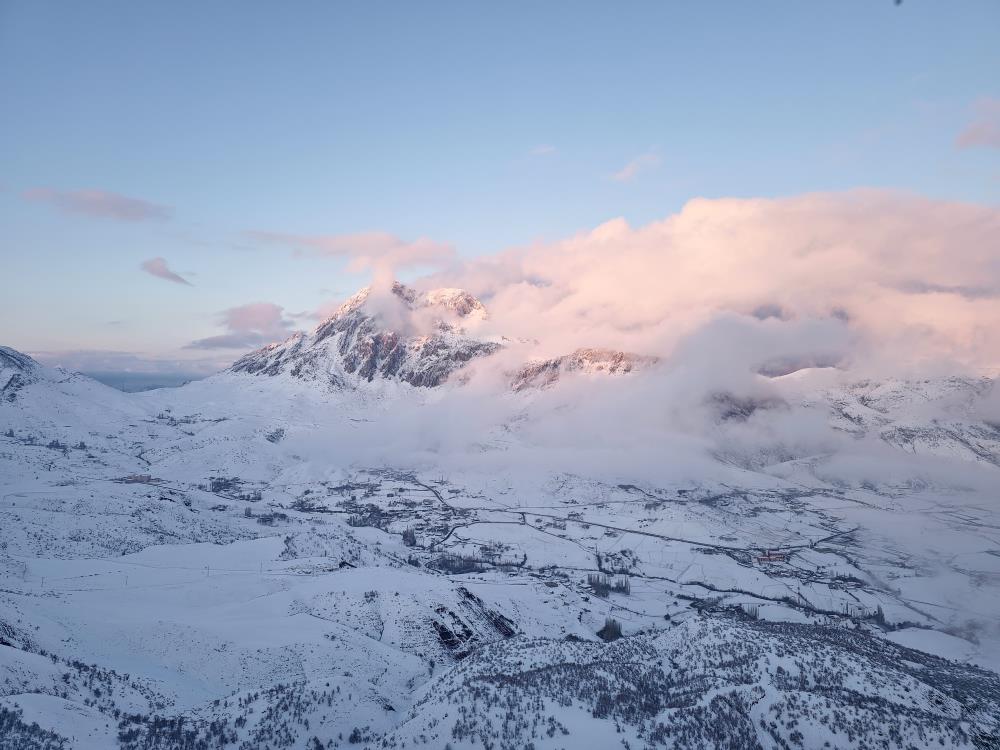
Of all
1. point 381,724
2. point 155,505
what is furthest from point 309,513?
point 381,724

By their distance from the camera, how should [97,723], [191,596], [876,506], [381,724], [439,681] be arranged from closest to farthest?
[97,723] < [381,724] < [439,681] < [191,596] < [876,506]

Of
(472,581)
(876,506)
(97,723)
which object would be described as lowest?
(876,506)

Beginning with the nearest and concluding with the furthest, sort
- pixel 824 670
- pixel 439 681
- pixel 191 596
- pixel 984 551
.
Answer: pixel 824 670 → pixel 439 681 → pixel 191 596 → pixel 984 551

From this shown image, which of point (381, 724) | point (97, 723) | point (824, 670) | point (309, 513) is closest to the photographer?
point (97, 723)

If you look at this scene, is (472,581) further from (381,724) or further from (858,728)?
(858,728)

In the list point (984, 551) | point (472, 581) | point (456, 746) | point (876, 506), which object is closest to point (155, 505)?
point (472, 581)

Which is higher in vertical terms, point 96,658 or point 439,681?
point 96,658

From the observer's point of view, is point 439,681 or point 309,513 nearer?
point 439,681

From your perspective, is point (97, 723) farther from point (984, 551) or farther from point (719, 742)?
point (984, 551)

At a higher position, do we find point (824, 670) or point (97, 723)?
point (97, 723)
